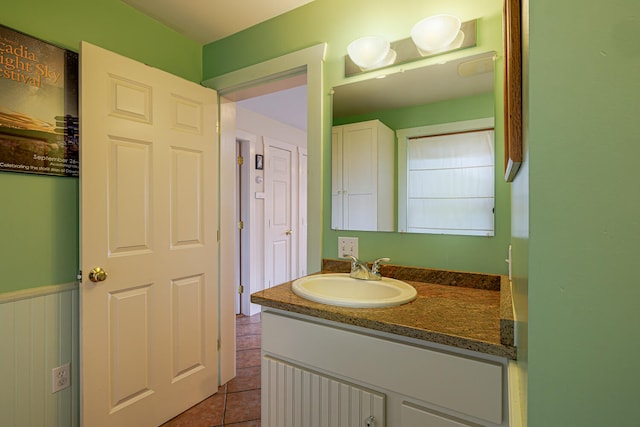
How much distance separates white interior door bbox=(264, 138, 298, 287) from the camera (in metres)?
3.67

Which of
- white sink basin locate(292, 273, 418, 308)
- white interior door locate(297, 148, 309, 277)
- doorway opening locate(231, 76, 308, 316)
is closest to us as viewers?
white sink basin locate(292, 273, 418, 308)

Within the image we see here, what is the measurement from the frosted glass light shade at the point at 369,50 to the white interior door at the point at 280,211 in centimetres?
224

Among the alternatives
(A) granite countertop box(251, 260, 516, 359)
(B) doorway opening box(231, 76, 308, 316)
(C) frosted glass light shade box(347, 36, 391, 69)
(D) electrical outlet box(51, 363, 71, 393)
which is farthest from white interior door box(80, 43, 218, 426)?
(B) doorway opening box(231, 76, 308, 316)

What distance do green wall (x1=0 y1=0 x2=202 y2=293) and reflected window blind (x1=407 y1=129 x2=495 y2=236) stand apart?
164 centimetres

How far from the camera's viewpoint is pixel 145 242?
5.42 ft

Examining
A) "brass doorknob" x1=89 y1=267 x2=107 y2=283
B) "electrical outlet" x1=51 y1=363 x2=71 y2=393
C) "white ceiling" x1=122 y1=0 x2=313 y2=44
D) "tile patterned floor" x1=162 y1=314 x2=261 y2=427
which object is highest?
"white ceiling" x1=122 y1=0 x2=313 y2=44

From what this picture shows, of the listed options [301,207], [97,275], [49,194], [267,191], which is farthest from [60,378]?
[301,207]

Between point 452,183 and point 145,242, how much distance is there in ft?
5.13

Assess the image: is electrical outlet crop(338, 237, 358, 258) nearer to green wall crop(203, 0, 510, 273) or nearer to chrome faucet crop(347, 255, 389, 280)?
green wall crop(203, 0, 510, 273)

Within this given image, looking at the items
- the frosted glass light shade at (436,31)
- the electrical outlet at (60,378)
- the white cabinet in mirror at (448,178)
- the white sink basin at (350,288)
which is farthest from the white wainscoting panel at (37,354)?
the frosted glass light shade at (436,31)

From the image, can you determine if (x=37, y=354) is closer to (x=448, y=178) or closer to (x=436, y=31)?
(x=448, y=178)

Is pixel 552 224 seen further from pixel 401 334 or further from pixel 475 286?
pixel 475 286

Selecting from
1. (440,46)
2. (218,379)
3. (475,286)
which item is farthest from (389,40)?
(218,379)

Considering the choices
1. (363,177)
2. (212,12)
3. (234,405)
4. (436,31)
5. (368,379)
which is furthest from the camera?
(234,405)
